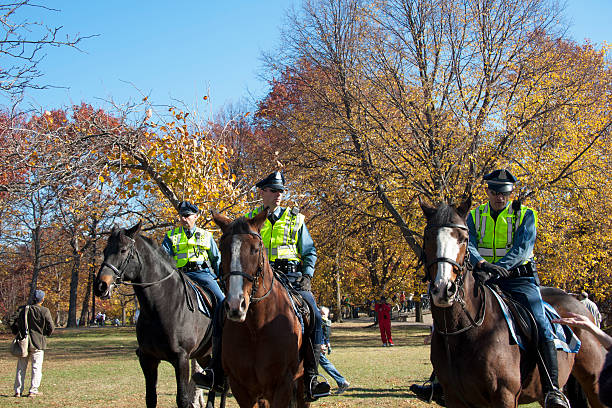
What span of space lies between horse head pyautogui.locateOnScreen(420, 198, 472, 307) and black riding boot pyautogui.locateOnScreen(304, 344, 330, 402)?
76.9 inches

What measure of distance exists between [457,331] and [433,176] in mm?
14832

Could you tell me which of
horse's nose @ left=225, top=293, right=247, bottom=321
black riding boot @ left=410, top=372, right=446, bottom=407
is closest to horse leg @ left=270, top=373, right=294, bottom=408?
horse's nose @ left=225, top=293, right=247, bottom=321

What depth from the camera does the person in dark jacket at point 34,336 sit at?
13.1m

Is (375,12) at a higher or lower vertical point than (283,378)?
higher

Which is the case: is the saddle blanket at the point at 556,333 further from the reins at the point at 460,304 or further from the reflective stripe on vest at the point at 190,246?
the reflective stripe on vest at the point at 190,246

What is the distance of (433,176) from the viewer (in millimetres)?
20047

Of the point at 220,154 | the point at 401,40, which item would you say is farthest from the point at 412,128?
the point at 220,154

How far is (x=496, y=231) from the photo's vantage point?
266 inches

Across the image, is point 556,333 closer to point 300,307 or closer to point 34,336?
point 300,307

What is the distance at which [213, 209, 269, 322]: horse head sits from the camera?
5340 millimetres

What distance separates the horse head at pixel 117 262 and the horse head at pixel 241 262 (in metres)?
2.97

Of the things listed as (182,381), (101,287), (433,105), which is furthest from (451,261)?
(433,105)

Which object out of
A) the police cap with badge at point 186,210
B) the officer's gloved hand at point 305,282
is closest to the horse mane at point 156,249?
the police cap with badge at point 186,210

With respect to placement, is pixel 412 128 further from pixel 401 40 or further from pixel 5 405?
pixel 5 405
